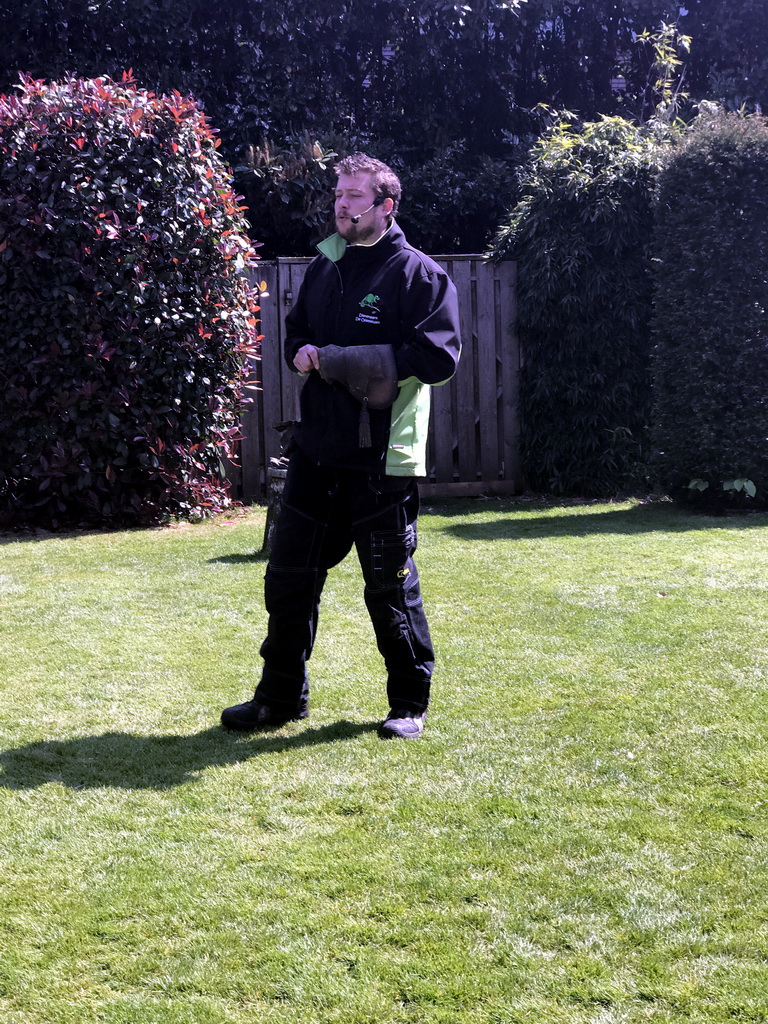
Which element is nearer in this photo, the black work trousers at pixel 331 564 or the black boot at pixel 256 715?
the black work trousers at pixel 331 564

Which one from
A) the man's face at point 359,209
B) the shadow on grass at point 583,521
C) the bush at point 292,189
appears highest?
the bush at point 292,189

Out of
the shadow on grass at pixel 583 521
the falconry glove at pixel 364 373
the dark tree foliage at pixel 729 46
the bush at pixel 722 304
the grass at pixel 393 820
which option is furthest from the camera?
the dark tree foliage at pixel 729 46

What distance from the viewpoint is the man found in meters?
3.78

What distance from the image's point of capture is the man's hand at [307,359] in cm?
374

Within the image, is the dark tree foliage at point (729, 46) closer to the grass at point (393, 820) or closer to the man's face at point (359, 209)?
the grass at point (393, 820)

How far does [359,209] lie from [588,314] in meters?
6.36

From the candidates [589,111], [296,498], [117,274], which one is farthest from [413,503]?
[589,111]

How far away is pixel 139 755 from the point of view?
3705 mm

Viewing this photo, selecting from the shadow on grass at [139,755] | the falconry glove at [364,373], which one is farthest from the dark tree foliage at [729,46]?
the shadow on grass at [139,755]

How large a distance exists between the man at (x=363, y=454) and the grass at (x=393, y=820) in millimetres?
256

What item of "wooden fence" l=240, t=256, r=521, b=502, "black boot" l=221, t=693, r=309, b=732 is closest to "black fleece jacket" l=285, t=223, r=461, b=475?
"black boot" l=221, t=693, r=309, b=732

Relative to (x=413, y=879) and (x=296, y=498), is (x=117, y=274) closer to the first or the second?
(x=296, y=498)

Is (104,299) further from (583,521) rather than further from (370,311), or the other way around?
(370,311)

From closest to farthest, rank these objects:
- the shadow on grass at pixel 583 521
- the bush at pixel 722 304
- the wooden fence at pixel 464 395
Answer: the shadow on grass at pixel 583 521, the bush at pixel 722 304, the wooden fence at pixel 464 395
